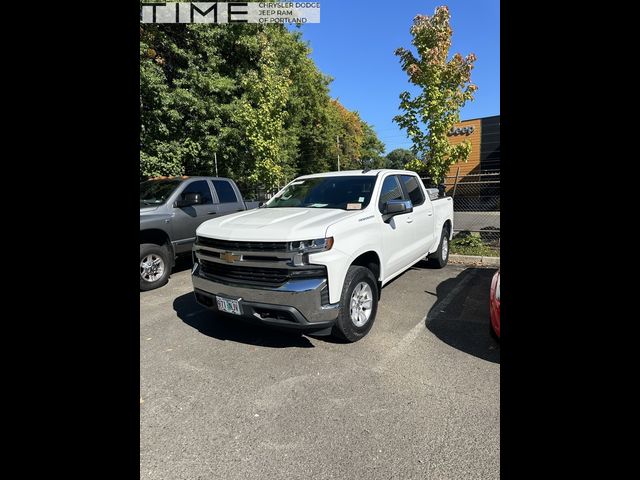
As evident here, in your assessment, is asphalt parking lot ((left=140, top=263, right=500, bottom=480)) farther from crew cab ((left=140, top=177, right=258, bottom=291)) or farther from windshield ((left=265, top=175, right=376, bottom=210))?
crew cab ((left=140, top=177, right=258, bottom=291))

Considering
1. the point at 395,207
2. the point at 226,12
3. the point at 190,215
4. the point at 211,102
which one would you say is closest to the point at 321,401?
the point at 395,207

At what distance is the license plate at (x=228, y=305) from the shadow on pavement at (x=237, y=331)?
10 cm

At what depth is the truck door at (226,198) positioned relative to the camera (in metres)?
7.30

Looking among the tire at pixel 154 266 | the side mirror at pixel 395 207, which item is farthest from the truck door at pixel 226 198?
the side mirror at pixel 395 207

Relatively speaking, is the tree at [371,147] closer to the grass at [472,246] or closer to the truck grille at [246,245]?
the grass at [472,246]

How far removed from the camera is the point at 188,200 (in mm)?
6262

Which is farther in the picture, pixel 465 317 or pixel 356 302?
pixel 465 317

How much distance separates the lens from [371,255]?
4.01 m

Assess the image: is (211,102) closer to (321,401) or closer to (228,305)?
(228,305)

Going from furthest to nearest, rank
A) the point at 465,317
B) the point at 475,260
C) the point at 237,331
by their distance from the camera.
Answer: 1. the point at 475,260
2. the point at 465,317
3. the point at 237,331

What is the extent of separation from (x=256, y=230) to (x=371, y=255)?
133 cm

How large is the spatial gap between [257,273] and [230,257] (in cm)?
33
